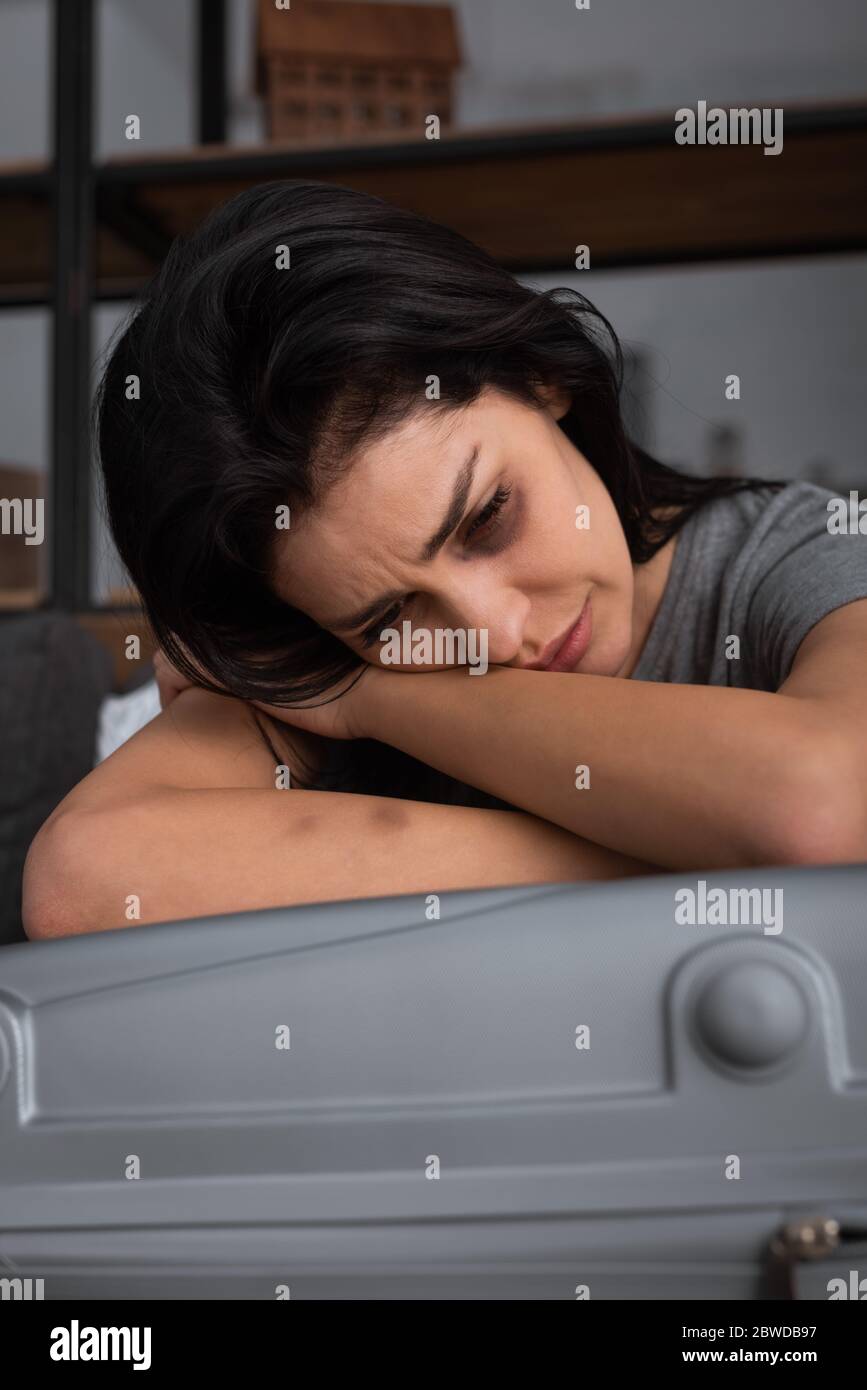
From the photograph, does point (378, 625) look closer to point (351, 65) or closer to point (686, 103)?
point (351, 65)

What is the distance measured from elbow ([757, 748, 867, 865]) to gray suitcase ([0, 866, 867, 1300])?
84 mm

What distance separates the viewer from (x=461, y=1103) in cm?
42

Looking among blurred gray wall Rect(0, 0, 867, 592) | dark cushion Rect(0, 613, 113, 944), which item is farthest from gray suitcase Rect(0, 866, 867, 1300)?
blurred gray wall Rect(0, 0, 867, 592)

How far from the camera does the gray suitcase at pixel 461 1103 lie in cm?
40

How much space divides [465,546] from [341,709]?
5.2 inches

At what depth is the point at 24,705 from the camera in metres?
1.09

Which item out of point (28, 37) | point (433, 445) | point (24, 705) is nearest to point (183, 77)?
point (28, 37)

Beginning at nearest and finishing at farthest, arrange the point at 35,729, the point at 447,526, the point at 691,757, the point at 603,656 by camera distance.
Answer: the point at 691,757 < the point at 447,526 < the point at 603,656 < the point at 35,729

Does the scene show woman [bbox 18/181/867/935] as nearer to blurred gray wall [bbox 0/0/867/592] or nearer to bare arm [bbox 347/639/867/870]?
bare arm [bbox 347/639/867/870]

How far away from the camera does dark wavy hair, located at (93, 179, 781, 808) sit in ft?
2.20

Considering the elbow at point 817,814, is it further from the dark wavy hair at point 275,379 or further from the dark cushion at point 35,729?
the dark cushion at point 35,729

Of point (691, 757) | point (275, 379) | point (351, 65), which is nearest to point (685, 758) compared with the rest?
point (691, 757)

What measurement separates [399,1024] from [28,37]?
10.2ft

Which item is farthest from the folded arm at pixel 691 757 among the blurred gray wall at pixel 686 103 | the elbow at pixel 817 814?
the blurred gray wall at pixel 686 103
